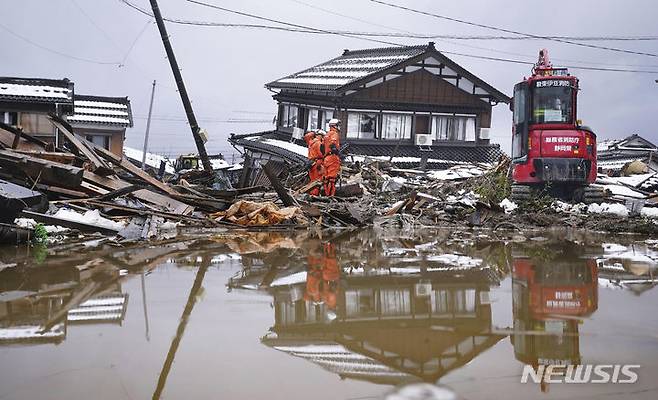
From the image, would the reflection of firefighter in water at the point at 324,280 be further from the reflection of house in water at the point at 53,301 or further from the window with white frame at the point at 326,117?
the window with white frame at the point at 326,117

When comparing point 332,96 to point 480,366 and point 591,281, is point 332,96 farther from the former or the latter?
point 480,366

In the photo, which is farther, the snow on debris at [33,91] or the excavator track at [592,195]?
the snow on debris at [33,91]

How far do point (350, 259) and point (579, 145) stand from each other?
30.2 ft

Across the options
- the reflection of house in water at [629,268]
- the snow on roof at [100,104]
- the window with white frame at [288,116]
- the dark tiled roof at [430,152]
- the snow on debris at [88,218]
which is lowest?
the reflection of house in water at [629,268]

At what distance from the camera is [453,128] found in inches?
1070

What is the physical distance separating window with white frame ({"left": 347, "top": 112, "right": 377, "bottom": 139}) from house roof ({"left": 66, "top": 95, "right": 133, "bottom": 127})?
1411 centimetres

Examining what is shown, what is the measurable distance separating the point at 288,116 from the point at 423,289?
80.6 feet

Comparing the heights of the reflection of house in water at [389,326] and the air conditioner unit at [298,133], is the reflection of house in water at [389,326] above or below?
below

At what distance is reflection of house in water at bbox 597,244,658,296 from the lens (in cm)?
699

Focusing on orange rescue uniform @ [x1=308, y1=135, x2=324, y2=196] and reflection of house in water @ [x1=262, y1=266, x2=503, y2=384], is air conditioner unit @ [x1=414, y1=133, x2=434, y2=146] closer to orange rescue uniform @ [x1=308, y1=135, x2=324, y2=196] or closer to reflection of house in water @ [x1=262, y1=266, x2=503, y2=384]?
orange rescue uniform @ [x1=308, y1=135, x2=324, y2=196]

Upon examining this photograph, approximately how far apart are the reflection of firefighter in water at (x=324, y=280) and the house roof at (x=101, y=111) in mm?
26747

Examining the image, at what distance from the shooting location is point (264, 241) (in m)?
10.1

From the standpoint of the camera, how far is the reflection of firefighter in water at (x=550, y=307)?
14.6 feet

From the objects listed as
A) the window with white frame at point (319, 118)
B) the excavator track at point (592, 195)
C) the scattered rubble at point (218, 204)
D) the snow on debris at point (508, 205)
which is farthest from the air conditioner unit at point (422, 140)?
the excavator track at point (592, 195)
